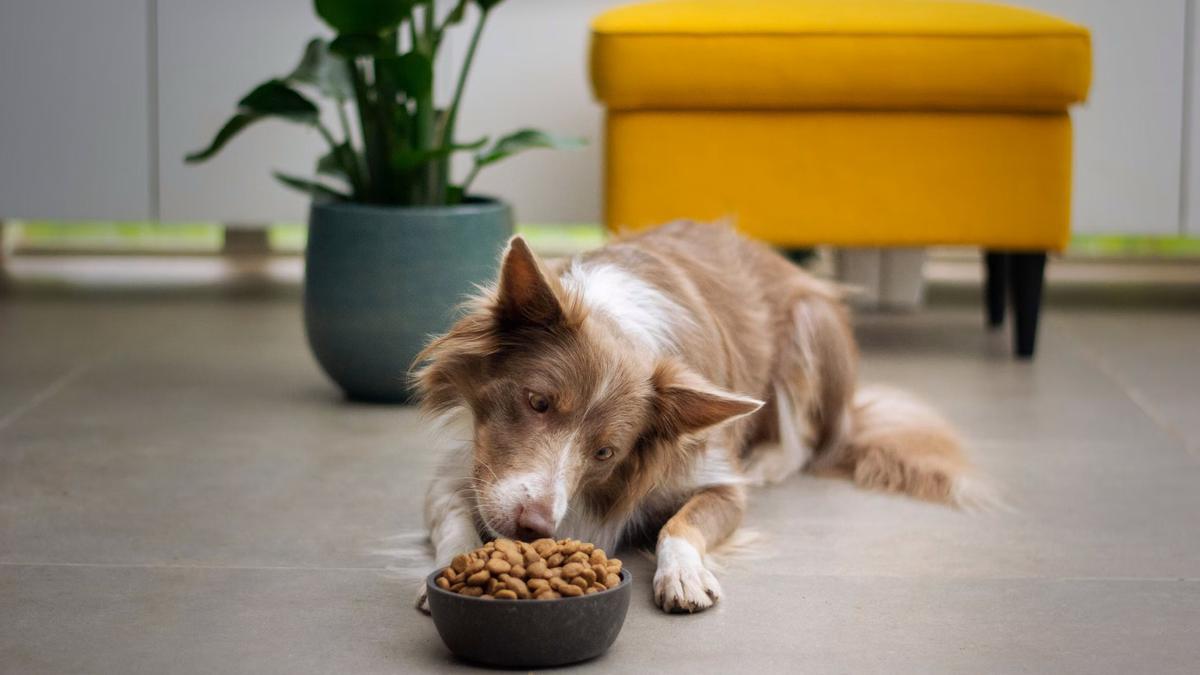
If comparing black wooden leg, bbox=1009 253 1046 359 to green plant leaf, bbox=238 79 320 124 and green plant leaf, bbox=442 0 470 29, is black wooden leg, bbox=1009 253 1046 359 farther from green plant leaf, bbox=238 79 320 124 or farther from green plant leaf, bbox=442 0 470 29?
green plant leaf, bbox=238 79 320 124

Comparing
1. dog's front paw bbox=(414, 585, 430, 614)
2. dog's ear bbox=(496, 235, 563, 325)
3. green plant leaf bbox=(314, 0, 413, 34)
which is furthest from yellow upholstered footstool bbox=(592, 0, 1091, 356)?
dog's front paw bbox=(414, 585, 430, 614)

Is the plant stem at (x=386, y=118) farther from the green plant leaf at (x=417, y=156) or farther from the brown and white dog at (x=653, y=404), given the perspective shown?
the brown and white dog at (x=653, y=404)

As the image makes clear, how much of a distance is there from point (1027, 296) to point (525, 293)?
7.44 feet

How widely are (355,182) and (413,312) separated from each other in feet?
1.19

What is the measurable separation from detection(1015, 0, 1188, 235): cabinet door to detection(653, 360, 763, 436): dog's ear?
→ 2.80 meters

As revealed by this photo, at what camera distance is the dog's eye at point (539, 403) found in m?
2.10

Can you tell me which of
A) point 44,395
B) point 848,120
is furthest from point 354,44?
point 848,120

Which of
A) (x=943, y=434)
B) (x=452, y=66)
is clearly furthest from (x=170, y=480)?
(x=452, y=66)

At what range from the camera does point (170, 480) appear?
9.12 ft

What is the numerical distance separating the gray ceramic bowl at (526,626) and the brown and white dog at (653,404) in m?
0.19

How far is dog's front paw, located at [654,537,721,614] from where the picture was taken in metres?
2.10

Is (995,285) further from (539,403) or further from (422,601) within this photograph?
(422,601)

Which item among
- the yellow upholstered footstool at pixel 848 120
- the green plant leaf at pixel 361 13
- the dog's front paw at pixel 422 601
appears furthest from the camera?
the yellow upholstered footstool at pixel 848 120

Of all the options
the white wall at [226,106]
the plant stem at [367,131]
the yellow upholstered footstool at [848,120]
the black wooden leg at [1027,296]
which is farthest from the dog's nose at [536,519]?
the white wall at [226,106]
